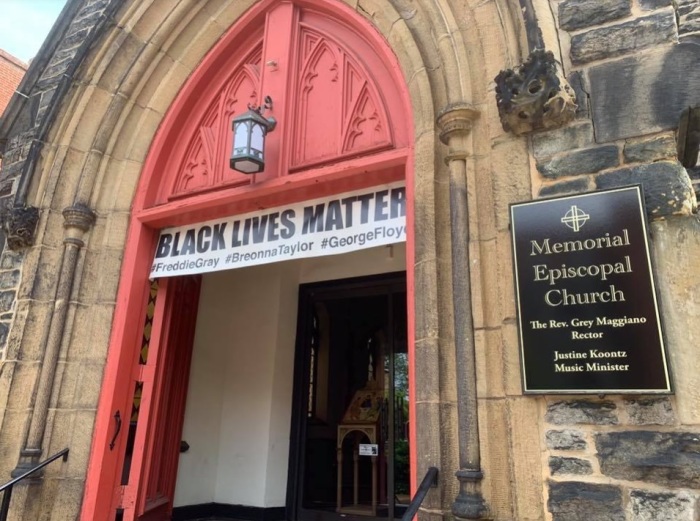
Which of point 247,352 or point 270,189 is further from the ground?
point 270,189

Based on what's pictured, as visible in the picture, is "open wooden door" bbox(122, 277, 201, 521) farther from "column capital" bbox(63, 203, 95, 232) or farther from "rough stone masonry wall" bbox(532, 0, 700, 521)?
"rough stone masonry wall" bbox(532, 0, 700, 521)

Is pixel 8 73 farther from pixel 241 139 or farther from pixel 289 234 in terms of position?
pixel 289 234

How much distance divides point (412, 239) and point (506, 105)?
0.87m

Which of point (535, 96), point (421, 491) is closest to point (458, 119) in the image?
point (535, 96)

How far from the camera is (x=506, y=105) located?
2740 millimetres

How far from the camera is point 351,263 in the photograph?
5.84 meters

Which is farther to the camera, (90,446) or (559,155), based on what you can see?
(90,446)

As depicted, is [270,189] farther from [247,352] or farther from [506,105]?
[247,352]

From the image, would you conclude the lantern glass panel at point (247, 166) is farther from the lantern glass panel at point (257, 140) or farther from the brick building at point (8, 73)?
the brick building at point (8, 73)

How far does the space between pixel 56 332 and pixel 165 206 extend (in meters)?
1.23

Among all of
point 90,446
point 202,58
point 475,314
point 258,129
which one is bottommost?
point 90,446

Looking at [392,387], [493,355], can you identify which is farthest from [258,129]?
[392,387]

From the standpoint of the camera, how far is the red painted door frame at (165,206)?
349cm

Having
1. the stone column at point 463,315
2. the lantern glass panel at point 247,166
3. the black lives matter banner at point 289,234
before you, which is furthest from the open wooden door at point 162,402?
the stone column at point 463,315
